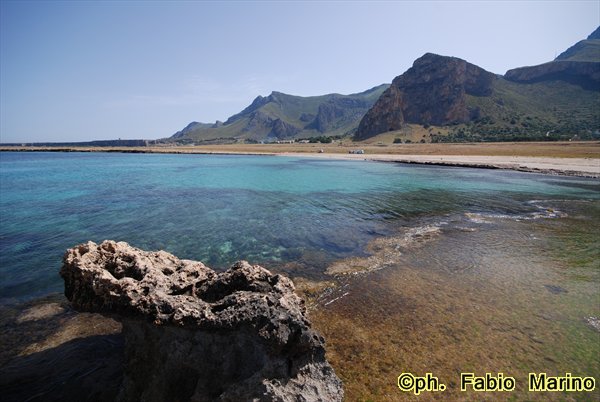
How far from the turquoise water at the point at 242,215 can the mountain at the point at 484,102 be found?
4308 inches

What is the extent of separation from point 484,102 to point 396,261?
19279 centimetres

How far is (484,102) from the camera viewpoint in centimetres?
16800

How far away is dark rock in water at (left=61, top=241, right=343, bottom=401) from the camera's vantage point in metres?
5.03

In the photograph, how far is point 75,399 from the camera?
5586 millimetres

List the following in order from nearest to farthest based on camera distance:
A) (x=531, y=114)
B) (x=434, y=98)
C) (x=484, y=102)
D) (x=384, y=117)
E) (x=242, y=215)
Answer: (x=242, y=215)
(x=531, y=114)
(x=484, y=102)
(x=384, y=117)
(x=434, y=98)

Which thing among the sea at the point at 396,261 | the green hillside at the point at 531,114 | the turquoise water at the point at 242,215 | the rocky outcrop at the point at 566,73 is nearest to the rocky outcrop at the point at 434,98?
the green hillside at the point at 531,114

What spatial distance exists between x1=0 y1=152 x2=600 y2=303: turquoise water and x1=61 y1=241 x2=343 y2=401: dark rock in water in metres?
5.64

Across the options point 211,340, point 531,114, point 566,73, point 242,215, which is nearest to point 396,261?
point 211,340

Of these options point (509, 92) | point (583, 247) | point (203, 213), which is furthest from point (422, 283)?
point (509, 92)

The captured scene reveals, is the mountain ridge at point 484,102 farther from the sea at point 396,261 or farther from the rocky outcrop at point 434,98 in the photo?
the sea at point 396,261

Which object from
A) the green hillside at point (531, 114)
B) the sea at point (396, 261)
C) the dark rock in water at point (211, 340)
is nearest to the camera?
the dark rock in water at point (211, 340)

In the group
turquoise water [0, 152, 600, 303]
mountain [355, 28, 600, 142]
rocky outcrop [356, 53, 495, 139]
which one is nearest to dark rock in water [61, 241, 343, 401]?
turquoise water [0, 152, 600, 303]

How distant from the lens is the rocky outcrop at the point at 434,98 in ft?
573

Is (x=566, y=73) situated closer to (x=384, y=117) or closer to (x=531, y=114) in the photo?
(x=531, y=114)
